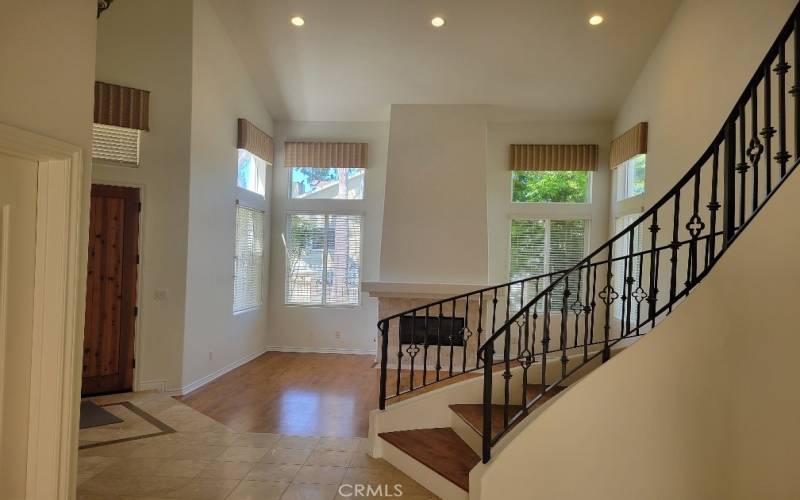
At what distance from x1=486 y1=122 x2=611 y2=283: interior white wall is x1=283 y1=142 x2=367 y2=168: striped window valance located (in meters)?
1.97

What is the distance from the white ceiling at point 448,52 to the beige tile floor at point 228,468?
4.48m

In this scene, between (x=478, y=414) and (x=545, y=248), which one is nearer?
(x=478, y=414)

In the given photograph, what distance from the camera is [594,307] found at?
338cm

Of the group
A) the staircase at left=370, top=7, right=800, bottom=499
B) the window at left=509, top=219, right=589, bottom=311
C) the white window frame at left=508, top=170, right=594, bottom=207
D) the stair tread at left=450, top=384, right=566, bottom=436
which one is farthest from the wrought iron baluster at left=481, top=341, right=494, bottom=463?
the white window frame at left=508, top=170, right=594, bottom=207

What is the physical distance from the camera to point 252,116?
22.5ft

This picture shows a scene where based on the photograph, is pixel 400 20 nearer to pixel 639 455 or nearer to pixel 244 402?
pixel 244 402

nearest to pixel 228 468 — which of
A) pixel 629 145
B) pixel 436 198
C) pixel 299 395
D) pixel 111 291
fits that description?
pixel 299 395

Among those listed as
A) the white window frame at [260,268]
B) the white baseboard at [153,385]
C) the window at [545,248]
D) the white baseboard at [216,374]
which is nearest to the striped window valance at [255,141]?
the white window frame at [260,268]

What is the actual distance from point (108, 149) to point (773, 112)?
5821mm

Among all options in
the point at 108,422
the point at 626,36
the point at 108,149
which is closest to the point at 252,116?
the point at 108,149

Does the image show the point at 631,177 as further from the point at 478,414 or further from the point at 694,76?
the point at 478,414

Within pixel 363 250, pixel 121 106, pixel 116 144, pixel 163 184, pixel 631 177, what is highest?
pixel 121 106

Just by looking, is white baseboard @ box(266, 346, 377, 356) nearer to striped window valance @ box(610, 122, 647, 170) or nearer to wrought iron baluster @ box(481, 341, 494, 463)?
striped window valance @ box(610, 122, 647, 170)

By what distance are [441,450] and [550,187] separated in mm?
4940
